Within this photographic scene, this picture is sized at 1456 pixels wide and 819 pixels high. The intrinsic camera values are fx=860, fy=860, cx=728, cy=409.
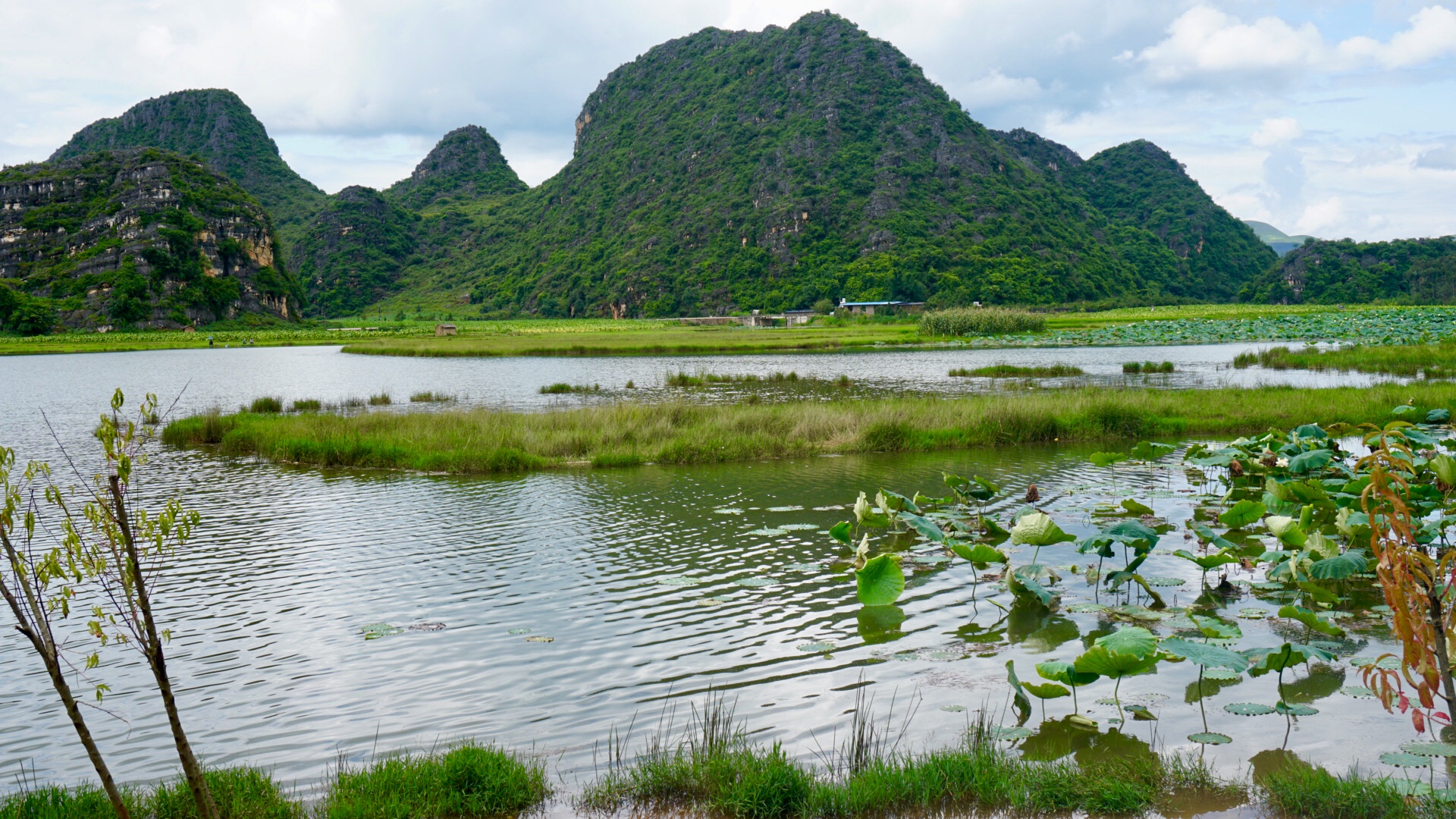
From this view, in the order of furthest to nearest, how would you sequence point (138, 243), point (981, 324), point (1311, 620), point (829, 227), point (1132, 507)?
point (829, 227), point (138, 243), point (981, 324), point (1132, 507), point (1311, 620)

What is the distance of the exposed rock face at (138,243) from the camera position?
11562cm

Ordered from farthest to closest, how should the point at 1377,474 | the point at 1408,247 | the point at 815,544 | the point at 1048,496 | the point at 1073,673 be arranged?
1. the point at 1408,247
2. the point at 1048,496
3. the point at 815,544
4. the point at 1073,673
5. the point at 1377,474

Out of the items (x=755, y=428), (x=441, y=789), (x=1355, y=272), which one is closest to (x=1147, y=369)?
(x=755, y=428)

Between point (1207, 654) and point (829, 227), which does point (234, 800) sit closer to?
point (1207, 654)

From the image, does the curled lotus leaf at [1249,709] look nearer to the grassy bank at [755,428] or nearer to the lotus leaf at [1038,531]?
the lotus leaf at [1038,531]

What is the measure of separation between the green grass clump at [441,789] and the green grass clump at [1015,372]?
1360 inches

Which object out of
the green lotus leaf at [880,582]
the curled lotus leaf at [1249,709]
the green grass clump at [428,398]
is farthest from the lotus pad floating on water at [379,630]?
the green grass clump at [428,398]

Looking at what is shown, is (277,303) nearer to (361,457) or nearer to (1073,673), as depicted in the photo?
(361,457)

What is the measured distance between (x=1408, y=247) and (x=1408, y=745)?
167645mm

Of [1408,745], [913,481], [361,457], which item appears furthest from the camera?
[361,457]

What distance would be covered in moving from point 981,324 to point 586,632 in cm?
6799

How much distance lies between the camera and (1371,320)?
6688cm

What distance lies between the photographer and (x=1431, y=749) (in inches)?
197

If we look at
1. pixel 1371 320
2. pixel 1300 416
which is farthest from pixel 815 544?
pixel 1371 320
